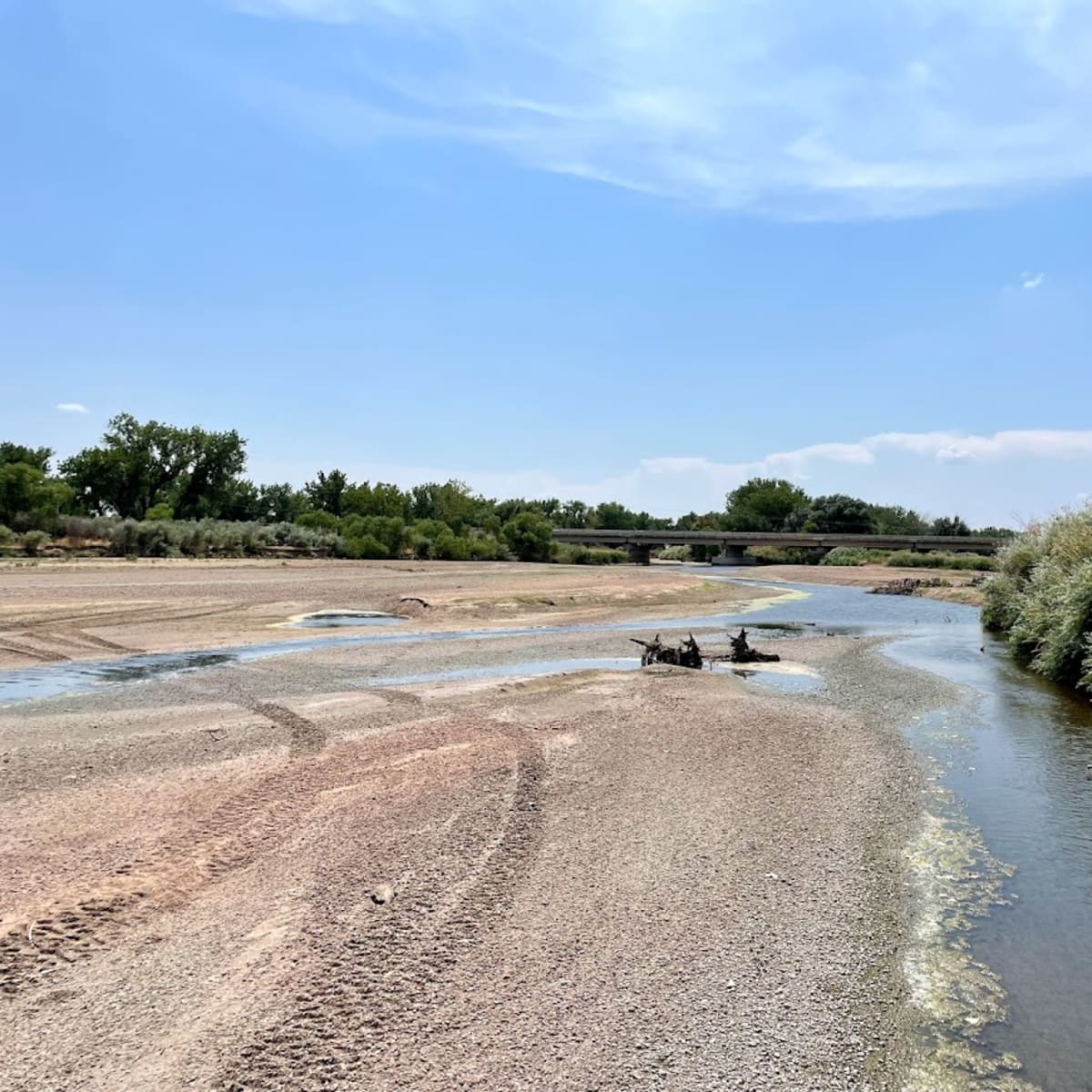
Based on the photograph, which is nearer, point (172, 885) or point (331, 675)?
point (172, 885)

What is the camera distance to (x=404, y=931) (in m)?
6.50

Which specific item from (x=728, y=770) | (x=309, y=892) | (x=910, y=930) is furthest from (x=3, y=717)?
(x=910, y=930)

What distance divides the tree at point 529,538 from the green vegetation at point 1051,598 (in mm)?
62099

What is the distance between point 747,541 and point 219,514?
2911 inches

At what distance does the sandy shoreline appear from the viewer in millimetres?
5051

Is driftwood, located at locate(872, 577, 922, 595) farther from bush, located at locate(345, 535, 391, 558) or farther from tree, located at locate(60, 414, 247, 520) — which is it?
tree, located at locate(60, 414, 247, 520)

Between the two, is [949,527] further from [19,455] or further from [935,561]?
[19,455]

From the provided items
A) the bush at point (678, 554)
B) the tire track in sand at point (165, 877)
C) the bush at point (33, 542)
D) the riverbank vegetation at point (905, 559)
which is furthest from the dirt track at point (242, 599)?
the bush at point (678, 554)

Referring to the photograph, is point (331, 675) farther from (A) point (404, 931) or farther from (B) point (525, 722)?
(A) point (404, 931)

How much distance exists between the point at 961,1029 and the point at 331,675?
16.6 m

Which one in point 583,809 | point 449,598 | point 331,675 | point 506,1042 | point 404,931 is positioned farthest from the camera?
point 449,598

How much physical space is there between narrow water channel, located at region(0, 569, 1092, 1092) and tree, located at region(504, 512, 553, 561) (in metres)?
73.2

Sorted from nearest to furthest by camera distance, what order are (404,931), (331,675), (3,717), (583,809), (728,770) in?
(404,931) < (583,809) < (728,770) < (3,717) < (331,675)

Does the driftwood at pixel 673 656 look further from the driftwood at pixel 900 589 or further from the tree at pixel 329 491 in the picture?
the tree at pixel 329 491
